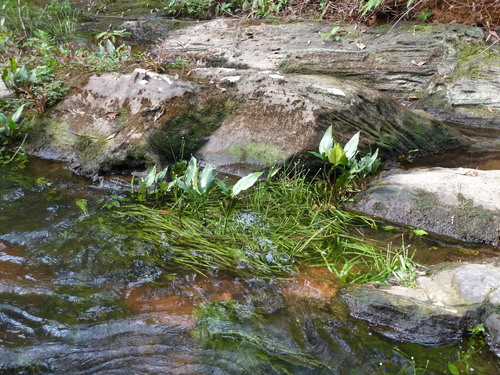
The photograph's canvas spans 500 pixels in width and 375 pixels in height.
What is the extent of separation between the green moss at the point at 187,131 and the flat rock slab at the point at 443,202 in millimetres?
1766

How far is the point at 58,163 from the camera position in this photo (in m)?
4.77

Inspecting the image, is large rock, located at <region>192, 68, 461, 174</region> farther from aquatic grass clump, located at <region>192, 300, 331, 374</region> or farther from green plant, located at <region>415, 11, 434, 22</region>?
green plant, located at <region>415, 11, 434, 22</region>

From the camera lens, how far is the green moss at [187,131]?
4.68m

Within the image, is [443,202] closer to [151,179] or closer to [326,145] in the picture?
[326,145]

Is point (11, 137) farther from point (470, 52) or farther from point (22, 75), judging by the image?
point (470, 52)

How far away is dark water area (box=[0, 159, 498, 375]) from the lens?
2299 mm

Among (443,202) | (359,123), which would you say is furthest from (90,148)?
(443,202)

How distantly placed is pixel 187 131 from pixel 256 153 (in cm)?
76

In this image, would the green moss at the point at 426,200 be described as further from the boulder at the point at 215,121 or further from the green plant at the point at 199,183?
the green plant at the point at 199,183

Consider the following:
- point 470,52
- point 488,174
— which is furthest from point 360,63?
point 488,174

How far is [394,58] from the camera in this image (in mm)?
7129

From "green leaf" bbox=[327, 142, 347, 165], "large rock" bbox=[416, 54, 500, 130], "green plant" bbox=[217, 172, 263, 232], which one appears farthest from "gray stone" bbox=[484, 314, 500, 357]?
"large rock" bbox=[416, 54, 500, 130]

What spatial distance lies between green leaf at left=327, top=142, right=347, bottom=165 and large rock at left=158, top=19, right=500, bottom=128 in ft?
10.5

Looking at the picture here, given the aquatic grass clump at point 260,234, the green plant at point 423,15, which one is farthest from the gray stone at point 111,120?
the green plant at point 423,15
